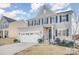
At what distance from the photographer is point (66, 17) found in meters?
1.98

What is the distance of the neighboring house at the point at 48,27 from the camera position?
199 centimetres

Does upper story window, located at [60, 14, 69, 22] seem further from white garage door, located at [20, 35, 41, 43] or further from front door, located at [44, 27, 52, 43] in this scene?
white garage door, located at [20, 35, 41, 43]

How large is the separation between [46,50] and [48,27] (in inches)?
9.5

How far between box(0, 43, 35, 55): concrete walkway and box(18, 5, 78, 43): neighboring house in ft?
0.18

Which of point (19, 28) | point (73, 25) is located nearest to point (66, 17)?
point (73, 25)

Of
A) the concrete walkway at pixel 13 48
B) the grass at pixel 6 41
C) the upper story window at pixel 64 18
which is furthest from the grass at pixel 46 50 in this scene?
the upper story window at pixel 64 18

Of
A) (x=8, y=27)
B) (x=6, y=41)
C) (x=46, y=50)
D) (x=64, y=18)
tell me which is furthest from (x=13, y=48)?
(x=64, y=18)

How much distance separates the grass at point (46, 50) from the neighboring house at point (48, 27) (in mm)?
70

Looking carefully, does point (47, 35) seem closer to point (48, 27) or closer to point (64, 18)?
point (48, 27)

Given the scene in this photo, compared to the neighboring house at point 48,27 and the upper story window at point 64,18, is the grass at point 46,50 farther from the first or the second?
the upper story window at point 64,18

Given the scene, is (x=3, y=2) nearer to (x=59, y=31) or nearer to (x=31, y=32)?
(x=31, y=32)

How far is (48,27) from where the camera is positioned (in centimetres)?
200

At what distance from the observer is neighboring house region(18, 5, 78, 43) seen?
6.54ft

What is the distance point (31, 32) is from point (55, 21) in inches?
11.0
